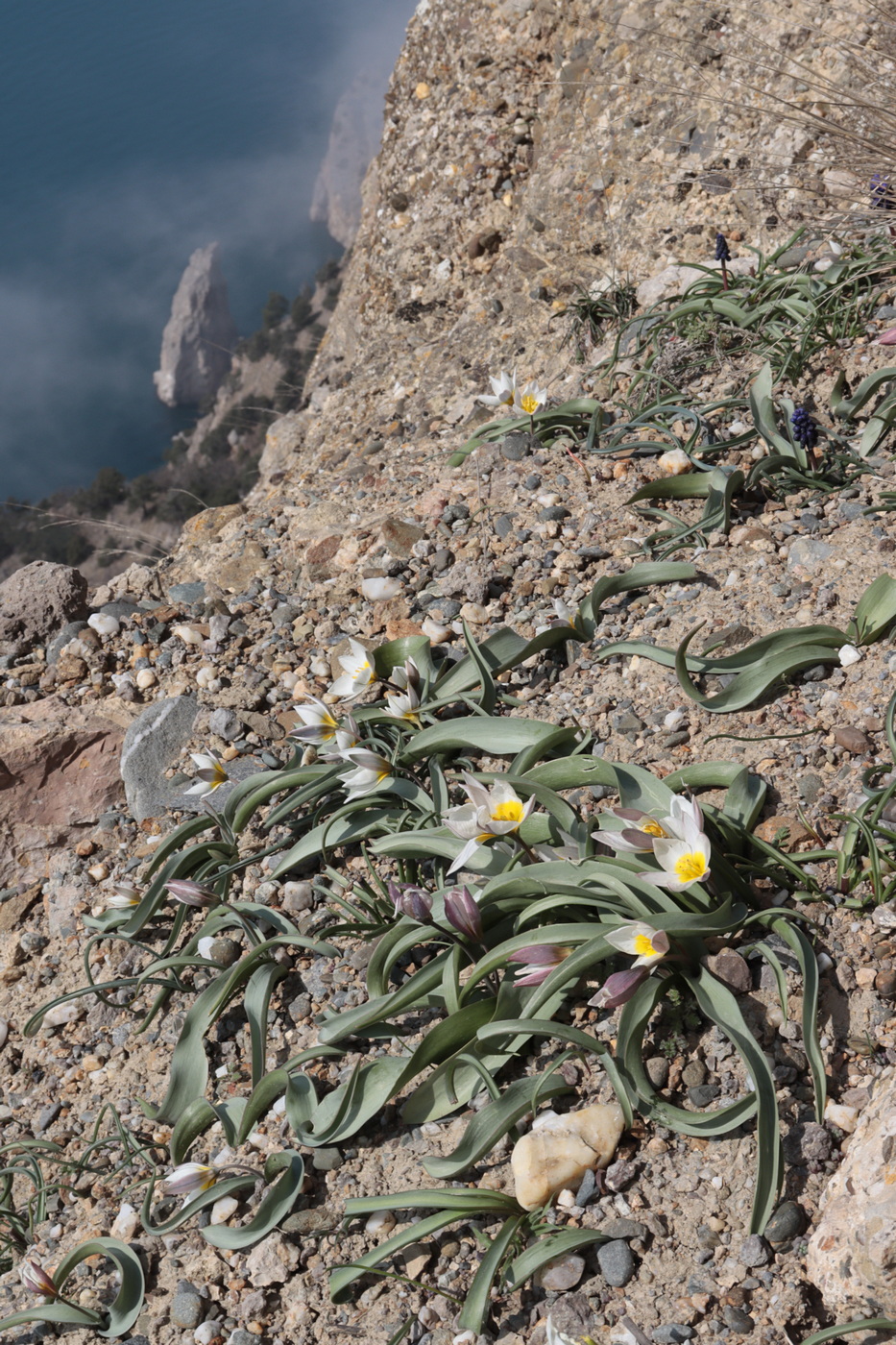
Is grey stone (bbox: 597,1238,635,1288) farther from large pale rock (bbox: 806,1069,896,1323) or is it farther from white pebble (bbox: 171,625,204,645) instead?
white pebble (bbox: 171,625,204,645)

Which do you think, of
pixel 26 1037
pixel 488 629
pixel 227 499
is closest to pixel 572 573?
pixel 488 629

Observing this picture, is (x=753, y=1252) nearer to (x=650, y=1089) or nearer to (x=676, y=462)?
(x=650, y=1089)

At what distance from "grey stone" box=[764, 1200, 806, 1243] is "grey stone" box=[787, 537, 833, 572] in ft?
4.95

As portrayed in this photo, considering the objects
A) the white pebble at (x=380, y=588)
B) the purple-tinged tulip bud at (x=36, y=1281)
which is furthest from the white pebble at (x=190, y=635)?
the purple-tinged tulip bud at (x=36, y=1281)

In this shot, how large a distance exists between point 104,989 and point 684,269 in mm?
3426

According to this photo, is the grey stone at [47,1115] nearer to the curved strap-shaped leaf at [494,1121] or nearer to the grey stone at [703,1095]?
the curved strap-shaped leaf at [494,1121]

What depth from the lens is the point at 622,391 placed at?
3.62 meters

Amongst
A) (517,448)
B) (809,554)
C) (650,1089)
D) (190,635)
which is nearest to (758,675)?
(809,554)

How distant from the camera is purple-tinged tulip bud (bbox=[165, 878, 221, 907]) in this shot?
7.40 feet

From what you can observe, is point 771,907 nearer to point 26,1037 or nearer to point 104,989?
point 104,989

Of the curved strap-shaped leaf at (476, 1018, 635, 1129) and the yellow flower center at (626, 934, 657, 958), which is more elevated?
the yellow flower center at (626, 934, 657, 958)

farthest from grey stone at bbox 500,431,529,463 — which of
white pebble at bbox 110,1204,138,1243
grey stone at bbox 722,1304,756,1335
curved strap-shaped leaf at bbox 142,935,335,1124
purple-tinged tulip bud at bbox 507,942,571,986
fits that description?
grey stone at bbox 722,1304,756,1335

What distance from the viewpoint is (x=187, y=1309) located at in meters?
1.70

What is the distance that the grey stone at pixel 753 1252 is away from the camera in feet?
4.75
